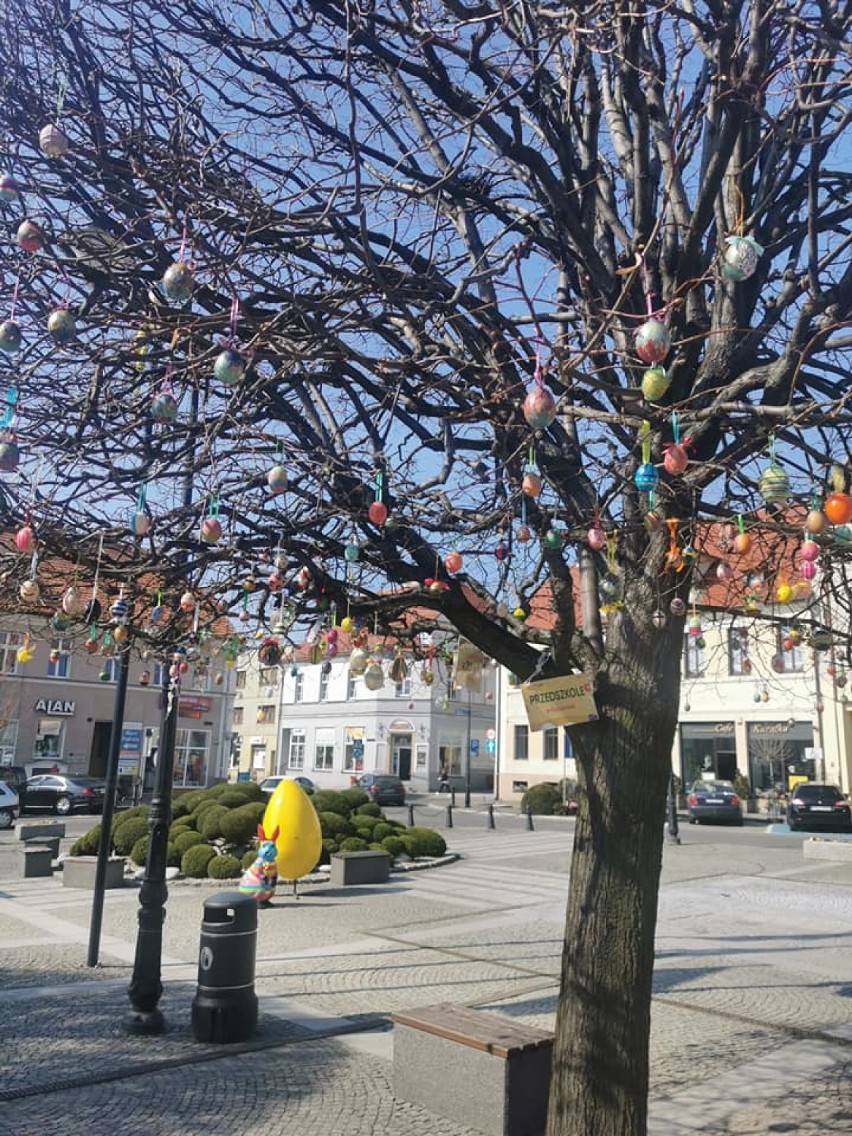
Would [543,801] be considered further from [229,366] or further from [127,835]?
[229,366]

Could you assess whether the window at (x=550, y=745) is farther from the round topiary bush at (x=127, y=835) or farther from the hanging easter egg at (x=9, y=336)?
Result: the hanging easter egg at (x=9, y=336)

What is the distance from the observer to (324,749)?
55.9 m

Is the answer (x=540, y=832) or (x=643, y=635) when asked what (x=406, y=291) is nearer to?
(x=643, y=635)

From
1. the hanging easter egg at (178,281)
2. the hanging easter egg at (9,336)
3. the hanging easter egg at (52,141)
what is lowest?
the hanging easter egg at (9,336)

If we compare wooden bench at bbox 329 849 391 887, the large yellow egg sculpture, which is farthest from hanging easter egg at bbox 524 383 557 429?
wooden bench at bbox 329 849 391 887

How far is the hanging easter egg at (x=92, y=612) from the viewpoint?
806cm

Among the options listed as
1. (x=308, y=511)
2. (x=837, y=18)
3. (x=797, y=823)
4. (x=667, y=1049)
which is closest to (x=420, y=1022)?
(x=667, y=1049)

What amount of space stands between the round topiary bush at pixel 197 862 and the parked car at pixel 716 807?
20859 mm

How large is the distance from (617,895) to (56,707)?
145 ft

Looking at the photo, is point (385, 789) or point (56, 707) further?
point (56, 707)

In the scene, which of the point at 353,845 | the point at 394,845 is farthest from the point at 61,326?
the point at 394,845

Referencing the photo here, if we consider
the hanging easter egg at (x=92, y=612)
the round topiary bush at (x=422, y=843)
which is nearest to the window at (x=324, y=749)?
the round topiary bush at (x=422, y=843)

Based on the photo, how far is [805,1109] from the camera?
540 cm

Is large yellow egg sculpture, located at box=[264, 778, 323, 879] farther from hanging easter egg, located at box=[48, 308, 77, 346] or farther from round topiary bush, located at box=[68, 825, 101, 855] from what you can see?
hanging easter egg, located at box=[48, 308, 77, 346]
